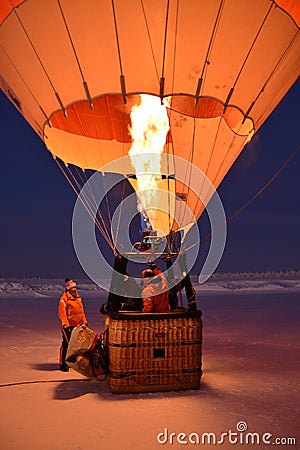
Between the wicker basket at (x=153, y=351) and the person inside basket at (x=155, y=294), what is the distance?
21cm

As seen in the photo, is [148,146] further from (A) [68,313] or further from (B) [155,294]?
(A) [68,313]

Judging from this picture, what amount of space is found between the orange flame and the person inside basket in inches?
53.5

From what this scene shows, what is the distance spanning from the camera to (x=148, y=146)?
235 inches

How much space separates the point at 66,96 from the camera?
16.2 feet

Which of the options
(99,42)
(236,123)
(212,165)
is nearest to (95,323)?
(212,165)

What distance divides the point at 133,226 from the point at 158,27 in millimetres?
2718

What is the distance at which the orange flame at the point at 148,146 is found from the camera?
5895 millimetres

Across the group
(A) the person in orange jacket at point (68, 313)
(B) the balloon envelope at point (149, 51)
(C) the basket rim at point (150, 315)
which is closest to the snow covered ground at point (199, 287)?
(A) the person in orange jacket at point (68, 313)

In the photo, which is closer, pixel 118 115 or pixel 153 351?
pixel 153 351

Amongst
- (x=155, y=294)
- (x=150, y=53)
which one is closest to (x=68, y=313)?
(x=155, y=294)

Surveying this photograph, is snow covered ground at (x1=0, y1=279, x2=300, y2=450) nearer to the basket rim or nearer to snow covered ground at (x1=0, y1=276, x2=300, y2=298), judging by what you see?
the basket rim

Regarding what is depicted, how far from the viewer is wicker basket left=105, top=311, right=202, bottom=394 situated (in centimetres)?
461

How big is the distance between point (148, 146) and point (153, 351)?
2582 mm

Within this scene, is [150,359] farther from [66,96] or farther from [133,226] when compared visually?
[66,96]
